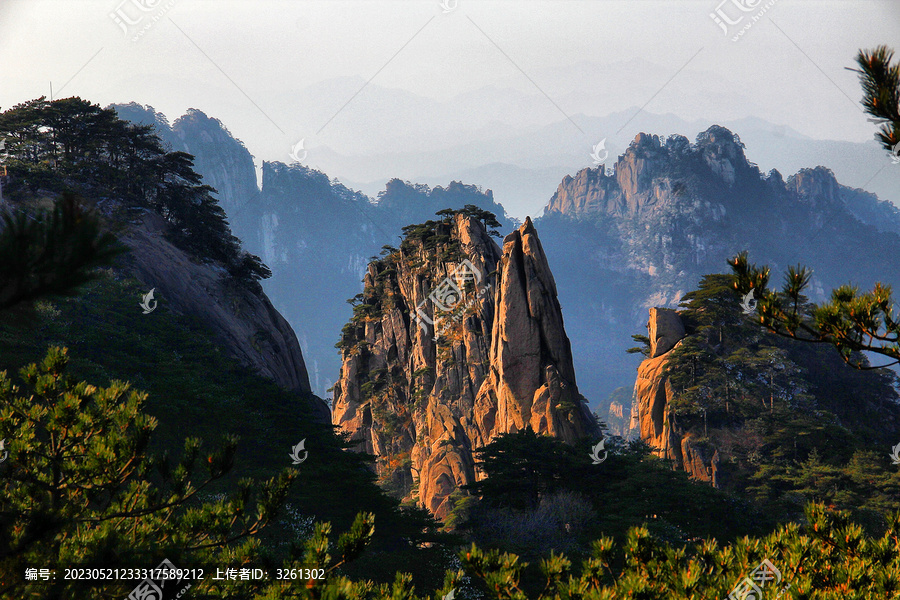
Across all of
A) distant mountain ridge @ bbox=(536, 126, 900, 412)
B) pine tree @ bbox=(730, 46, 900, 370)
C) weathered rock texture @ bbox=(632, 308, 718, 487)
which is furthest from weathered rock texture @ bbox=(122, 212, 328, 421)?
distant mountain ridge @ bbox=(536, 126, 900, 412)

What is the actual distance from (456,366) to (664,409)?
46.0 feet

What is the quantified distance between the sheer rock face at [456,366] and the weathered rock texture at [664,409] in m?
3.52

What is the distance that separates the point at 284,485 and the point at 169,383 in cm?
1187

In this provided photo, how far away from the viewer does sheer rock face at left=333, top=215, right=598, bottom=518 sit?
3048 centimetres

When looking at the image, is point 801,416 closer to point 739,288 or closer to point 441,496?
point 441,496

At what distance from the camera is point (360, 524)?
4.71m

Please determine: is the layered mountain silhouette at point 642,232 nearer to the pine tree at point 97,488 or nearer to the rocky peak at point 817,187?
the rocky peak at point 817,187

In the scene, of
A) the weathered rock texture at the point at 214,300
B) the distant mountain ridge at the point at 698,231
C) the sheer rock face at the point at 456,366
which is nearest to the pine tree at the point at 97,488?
the sheer rock face at the point at 456,366

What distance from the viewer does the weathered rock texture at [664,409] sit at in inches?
1120

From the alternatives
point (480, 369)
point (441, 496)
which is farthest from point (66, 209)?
point (480, 369)

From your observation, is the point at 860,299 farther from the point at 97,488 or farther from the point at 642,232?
the point at 642,232

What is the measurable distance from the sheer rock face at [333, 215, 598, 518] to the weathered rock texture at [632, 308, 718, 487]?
3.52m

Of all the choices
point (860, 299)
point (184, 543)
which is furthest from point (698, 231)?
point (184, 543)

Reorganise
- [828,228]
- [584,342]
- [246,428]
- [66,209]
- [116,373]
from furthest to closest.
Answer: [584,342], [828,228], [246,428], [116,373], [66,209]
